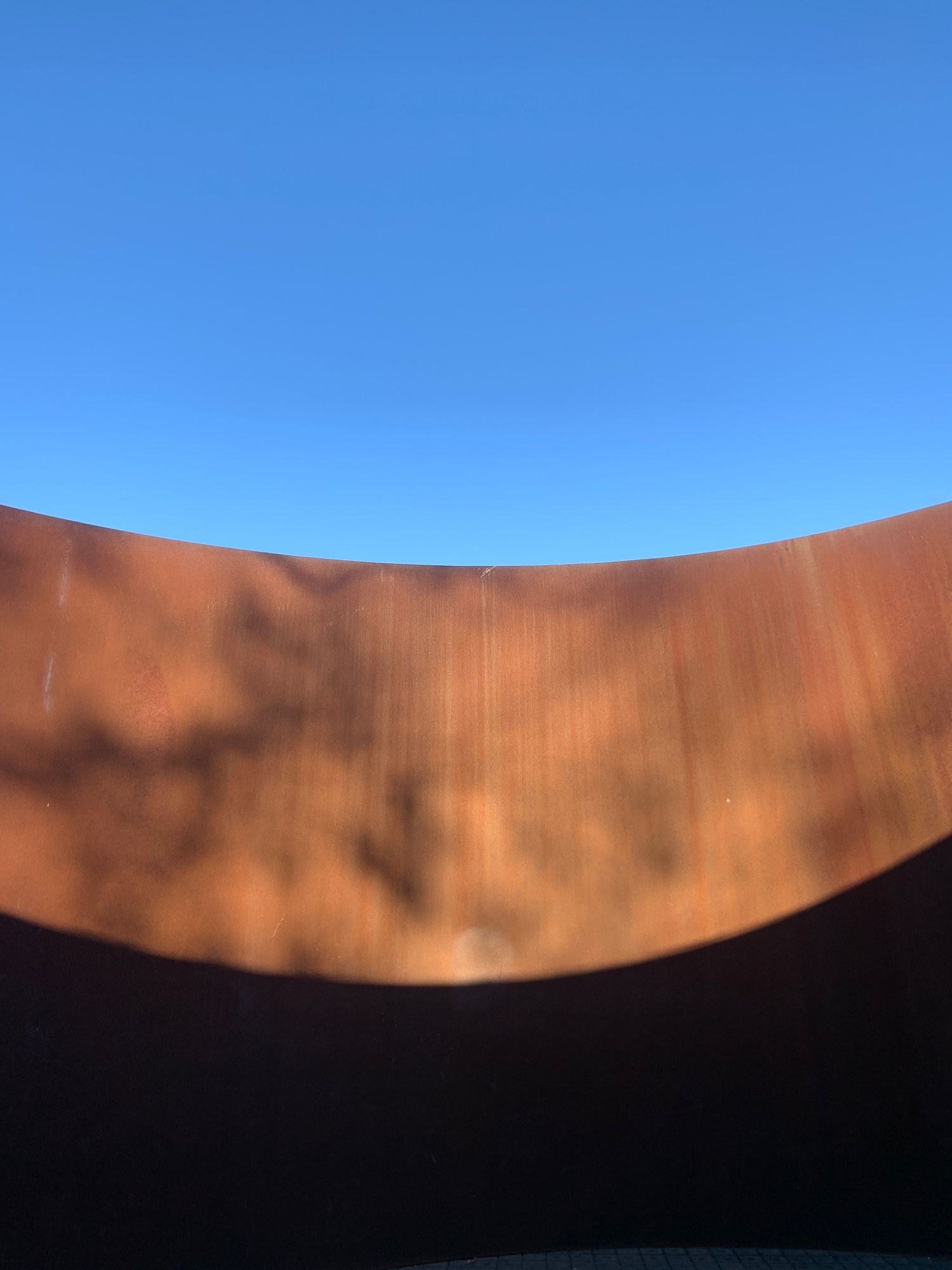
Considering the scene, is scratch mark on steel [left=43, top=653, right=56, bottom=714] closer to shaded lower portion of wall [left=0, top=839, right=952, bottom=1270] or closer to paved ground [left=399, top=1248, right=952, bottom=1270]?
shaded lower portion of wall [left=0, top=839, right=952, bottom=1270]

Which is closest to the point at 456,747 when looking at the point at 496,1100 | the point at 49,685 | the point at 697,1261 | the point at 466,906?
the point at 466,906

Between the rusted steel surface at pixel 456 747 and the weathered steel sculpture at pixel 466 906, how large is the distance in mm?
14

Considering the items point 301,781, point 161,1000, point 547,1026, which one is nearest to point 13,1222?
point 161,1000

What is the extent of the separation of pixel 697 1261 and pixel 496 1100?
91 cm

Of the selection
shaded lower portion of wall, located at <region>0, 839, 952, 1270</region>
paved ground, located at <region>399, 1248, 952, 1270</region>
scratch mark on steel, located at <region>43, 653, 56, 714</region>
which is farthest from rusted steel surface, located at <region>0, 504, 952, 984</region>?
paved ground, located at <region>399, 1248, 952, 1270</region>

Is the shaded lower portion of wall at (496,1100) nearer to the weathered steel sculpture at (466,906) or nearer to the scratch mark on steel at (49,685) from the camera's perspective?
the weathered steel sculpture at (466,906)

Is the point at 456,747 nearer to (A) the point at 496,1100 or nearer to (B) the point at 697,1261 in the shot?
(A) the point at 496,1100

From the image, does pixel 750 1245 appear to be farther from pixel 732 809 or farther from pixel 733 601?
pixel 733 601

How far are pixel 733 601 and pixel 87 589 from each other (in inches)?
113

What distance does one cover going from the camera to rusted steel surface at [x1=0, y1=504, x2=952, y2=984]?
330cm

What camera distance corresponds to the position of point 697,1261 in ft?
10.2

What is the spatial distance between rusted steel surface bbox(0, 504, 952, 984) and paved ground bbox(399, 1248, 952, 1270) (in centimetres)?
101

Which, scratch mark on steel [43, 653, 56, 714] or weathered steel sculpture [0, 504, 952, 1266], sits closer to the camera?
weathered steel sculpture [0, 504, 952, 1266]

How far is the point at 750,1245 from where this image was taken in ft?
10.4
